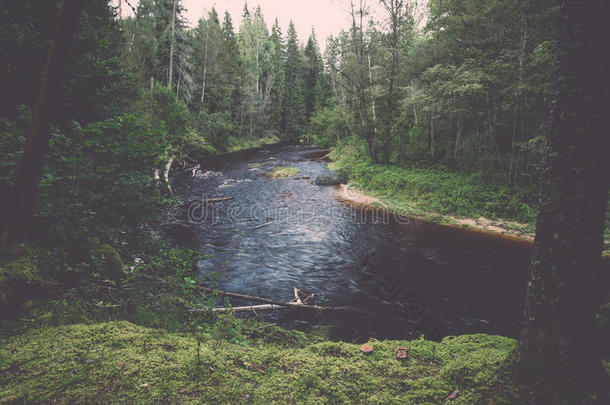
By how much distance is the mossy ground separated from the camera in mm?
1886

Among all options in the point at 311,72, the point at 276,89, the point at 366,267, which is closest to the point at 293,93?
the point at 276,89

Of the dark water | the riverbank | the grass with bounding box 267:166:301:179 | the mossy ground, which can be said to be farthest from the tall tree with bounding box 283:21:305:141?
the mossy ground

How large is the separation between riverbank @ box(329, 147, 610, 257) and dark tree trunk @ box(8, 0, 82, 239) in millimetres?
13470

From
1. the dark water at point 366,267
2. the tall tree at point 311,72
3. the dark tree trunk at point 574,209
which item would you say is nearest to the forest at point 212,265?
the dark tree trunk at point 574,209

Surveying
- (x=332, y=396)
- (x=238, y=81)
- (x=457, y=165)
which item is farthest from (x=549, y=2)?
(x=238, y=81)

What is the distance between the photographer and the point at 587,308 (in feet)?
5.85

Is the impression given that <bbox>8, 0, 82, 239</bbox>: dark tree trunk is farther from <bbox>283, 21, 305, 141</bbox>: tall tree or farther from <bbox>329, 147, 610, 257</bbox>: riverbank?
<bbox>283, 21, 305, 141</bbox>: tall tree

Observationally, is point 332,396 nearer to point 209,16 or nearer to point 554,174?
point 554,174

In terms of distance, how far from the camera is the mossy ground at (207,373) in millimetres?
1886

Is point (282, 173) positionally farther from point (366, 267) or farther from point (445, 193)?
point (366, 267)

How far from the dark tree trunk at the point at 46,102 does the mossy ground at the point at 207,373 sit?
1471mm

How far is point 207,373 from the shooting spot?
84.7 inches

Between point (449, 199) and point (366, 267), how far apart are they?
24.9ft

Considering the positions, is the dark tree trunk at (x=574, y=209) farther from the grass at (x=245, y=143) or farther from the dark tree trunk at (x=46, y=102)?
the grass at (x=245, y=143)
